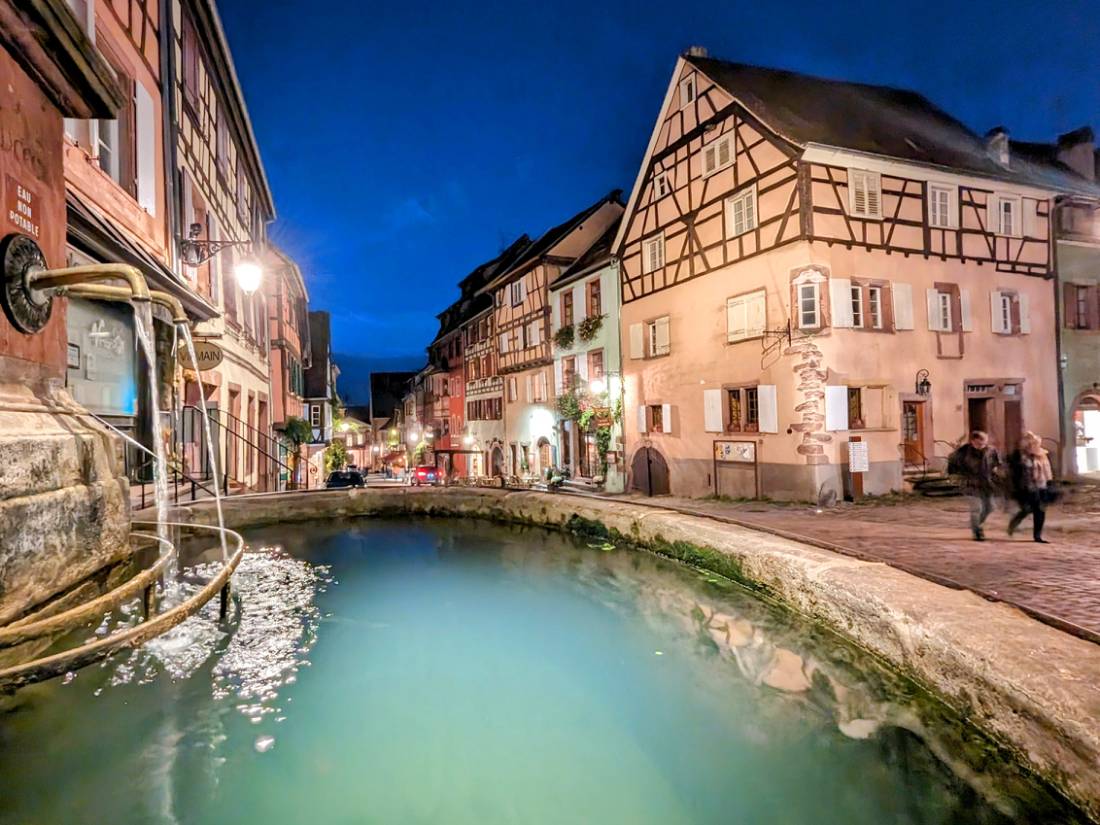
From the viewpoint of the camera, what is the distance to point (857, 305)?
14.2 m

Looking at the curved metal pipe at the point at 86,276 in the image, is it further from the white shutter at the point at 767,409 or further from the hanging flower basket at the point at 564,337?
the hanging flower basket at the point at 564,337

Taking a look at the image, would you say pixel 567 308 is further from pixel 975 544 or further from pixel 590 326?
pixel 975 544

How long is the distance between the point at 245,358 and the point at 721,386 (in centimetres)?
1329

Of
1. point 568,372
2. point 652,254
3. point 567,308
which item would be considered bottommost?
point 568,372

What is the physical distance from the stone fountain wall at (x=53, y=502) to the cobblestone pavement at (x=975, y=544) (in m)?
A: 6.92

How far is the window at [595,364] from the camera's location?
2169 cm

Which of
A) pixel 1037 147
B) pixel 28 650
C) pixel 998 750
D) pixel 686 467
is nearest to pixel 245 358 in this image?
pixel 686 467

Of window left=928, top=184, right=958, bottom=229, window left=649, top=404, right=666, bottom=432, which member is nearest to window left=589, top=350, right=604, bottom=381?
window left=649, top=404, right=666, bottom=432

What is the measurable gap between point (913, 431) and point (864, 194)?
19.6 ft

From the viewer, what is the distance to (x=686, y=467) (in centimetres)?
1738

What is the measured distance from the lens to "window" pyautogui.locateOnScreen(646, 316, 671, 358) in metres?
18.1

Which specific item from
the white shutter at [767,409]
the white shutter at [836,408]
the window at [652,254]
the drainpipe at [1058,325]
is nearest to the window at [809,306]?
the white shutter at [836,408]

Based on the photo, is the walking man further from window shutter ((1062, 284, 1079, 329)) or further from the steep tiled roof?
window shutter ((1062, 284, 1079, 329))

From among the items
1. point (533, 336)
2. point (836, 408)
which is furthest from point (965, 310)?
point (533, 336)
